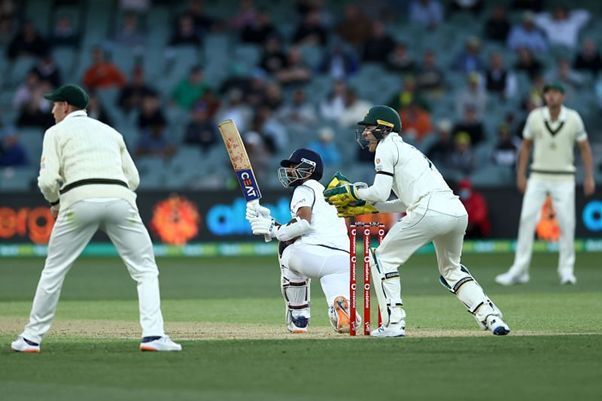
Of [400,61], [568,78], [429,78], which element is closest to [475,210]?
[429,78]

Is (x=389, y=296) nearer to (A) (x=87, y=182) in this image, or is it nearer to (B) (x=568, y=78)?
(A) (x=87, y=182)

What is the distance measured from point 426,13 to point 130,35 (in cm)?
555

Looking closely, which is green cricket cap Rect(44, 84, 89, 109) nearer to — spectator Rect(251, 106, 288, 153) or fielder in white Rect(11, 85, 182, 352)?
fielder in white Rect(11, 85, 182, 352)

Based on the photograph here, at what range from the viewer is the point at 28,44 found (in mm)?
25172

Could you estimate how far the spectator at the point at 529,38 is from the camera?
81.3 feet

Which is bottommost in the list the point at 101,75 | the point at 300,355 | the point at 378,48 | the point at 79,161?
the point at 300,355

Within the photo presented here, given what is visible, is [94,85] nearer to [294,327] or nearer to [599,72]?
[599,72]

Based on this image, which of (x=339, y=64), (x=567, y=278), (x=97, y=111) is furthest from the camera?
(x=339, y=64)

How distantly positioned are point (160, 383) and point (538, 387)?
81.4 inches

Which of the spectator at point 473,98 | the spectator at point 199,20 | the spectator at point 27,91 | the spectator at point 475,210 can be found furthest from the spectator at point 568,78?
A: the spectator at point 27,91

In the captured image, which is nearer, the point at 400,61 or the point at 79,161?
the point at 79,161

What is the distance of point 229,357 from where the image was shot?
8.70 m

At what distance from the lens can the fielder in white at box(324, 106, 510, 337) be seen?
988 centimetres

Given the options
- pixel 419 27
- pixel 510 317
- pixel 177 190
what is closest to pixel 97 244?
pixel 177 190
